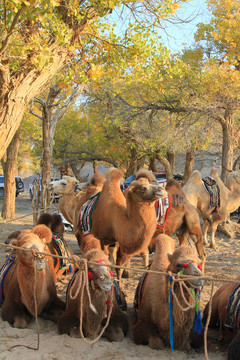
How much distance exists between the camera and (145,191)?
5.69 meters

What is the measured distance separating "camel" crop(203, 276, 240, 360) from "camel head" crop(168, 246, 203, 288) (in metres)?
0.57

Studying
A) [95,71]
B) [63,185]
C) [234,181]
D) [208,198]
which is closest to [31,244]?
[95,71]

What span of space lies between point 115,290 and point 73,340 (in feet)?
2.87

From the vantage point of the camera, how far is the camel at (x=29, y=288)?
434 centimetres

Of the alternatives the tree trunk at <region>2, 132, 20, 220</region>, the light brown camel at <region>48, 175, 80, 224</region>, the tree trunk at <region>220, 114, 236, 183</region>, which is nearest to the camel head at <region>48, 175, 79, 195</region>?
the light brown camel at <region>48, 175, 80, 224</region>

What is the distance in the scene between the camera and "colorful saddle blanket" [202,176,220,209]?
9805 millimetres

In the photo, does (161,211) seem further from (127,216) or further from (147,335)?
(147,335)

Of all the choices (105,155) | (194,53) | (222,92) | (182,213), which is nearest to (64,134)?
(105,155)

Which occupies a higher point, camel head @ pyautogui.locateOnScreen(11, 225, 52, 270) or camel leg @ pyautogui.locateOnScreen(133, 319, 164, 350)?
camel head @ pyautogui.locateOnScreen(11, 225, 52, 270)

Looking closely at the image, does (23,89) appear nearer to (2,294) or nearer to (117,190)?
(117,190)

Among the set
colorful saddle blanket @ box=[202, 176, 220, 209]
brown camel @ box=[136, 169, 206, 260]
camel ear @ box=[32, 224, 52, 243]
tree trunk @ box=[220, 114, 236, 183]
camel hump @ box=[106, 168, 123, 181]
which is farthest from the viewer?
tree trunk @ box=[220, 114, 236, 183]

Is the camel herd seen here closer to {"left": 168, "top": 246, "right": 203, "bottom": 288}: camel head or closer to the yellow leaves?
{"left": 168, "top": 246, "right": 203, "bottom": 288}: camel head

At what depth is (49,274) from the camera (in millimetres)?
5031

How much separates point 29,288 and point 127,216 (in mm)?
2032
